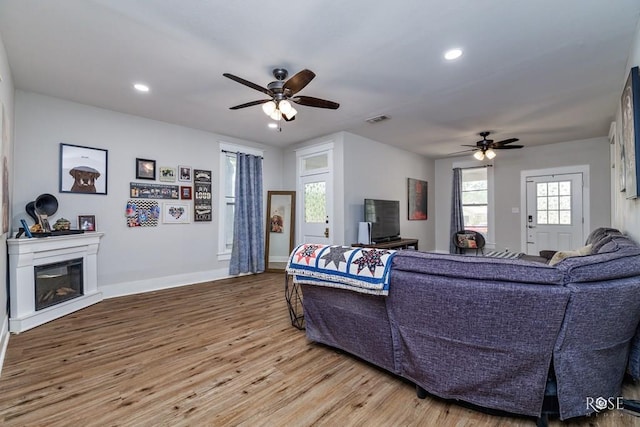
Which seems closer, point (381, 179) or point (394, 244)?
point (394, 244)

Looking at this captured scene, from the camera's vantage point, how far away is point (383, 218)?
18.2 feet

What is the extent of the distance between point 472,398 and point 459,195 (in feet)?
20.4

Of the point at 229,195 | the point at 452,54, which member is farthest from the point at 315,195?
the point at 452,54

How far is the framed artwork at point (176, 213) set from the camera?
4.60 metres

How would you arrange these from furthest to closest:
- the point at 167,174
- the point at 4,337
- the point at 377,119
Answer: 1. the point at 167,174
2. the point at 377,119
3. the point at 4,337

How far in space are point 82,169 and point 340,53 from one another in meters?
3.70

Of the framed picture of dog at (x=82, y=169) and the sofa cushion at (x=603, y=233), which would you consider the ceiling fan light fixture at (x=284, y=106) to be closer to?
the framed picture of dog at (x=82, y=169)

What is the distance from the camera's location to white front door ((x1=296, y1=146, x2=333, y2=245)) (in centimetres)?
531

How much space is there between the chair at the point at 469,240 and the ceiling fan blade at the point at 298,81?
5255 millimetres

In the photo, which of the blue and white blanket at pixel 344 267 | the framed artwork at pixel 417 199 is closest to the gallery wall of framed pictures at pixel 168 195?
the blue and white blanket at pixel 344 267

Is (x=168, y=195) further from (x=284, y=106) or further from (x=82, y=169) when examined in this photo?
(x=284, y=106)

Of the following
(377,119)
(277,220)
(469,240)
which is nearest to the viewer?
(377,119)

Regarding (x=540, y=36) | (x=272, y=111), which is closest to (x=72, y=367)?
(x=272, y=111)

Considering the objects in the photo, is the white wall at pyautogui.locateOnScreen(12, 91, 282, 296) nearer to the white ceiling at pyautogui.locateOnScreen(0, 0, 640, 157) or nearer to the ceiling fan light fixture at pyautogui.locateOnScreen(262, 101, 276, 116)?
the white ceiling at pyautogui.locateOnScreen(0, 0, 640, 157)
